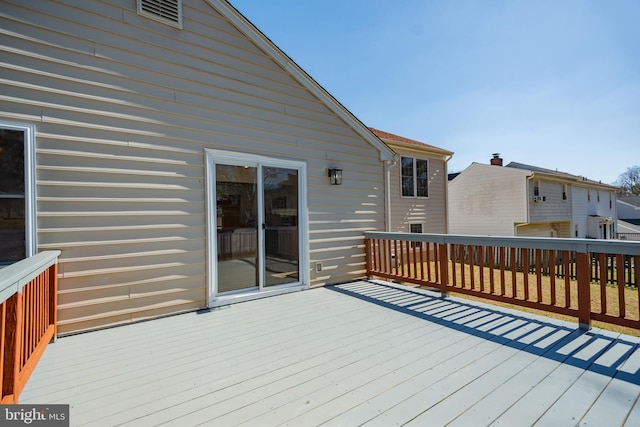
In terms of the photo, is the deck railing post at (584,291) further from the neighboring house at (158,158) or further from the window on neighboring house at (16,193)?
the window on neighboring house at (16,193)

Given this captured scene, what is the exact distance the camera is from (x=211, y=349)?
247 centimetres

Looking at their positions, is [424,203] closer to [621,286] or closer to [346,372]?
[621,286]

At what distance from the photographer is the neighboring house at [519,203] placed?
1372 cm

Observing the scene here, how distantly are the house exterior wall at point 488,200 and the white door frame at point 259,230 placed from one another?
1310cm

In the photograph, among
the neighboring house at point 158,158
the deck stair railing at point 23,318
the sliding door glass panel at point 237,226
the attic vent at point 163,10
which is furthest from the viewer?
the sliding door glass panel at point 237,226

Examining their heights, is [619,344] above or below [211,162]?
below

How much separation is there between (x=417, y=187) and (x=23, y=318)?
10055 mm

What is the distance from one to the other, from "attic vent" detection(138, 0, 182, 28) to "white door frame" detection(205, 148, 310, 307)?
5.20 feet

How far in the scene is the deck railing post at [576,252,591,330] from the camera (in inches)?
107

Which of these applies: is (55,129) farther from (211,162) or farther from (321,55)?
(321,55)

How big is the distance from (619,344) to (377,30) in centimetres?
681

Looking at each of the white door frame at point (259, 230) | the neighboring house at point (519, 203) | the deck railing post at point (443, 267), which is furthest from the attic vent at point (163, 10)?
the neighboring house at point (519, 203)

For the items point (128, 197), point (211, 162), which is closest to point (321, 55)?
point (211, 162)

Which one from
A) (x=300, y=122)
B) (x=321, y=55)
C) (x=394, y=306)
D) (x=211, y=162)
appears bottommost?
(x=394, y=306)
